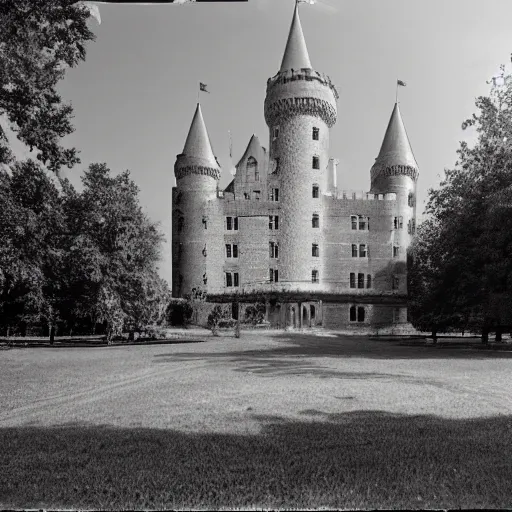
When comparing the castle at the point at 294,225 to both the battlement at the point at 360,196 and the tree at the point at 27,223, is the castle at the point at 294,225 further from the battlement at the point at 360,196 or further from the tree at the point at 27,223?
the tree at the point at 27,223

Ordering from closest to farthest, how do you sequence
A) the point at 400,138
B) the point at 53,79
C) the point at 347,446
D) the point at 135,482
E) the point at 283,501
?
1. the point at 283,501
2. the point at 135,482
3. the point at 347,446
4. the point at 53,79
5. the point at 400,138

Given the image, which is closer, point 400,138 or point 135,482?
point 135,482

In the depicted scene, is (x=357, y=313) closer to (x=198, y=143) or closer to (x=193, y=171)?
(x=193, y=171)

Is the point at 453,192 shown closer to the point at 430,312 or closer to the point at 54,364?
the point at 430,312

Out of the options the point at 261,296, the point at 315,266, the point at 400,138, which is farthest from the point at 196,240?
the point at 400,138

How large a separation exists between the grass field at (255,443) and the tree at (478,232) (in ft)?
33.4

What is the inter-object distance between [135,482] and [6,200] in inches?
471

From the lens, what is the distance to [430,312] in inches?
1033

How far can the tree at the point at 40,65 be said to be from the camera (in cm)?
966

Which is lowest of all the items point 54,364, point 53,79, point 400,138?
point 54,364

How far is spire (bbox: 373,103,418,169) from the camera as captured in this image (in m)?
50.8

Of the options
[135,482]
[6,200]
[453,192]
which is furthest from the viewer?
[453,192]

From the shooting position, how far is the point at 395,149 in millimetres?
51031

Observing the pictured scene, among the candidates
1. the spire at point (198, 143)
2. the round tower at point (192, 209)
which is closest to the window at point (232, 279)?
the round tower at point (192, 209)
